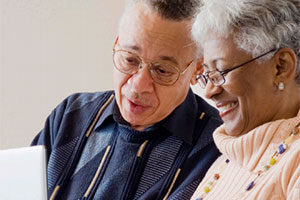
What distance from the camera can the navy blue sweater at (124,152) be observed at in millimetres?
1621

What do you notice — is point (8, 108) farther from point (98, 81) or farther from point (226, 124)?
point (226, 124)

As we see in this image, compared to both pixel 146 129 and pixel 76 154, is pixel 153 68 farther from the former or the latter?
pixel 76 154

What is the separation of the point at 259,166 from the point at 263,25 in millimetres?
324

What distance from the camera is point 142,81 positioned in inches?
65.0

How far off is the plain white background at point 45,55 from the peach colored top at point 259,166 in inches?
42.8

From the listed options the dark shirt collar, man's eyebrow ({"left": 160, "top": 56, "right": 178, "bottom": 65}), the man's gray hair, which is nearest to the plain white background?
the dark shirt collar

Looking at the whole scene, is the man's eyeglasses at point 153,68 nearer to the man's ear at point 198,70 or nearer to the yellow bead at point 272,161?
the man's ear at point 198,70

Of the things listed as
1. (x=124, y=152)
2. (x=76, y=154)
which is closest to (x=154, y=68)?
(x=124, y=152)

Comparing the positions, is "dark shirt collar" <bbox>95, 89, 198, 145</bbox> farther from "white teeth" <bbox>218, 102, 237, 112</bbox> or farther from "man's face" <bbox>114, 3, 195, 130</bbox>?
"white teeth" <bbox>218, 102, 237, 112</bbox>

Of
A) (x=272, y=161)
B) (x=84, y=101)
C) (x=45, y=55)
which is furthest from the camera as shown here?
(x=45, y=55)

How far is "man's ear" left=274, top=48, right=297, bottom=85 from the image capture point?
1216 millimetres

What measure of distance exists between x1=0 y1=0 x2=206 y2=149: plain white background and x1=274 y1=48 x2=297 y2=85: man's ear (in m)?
1.18

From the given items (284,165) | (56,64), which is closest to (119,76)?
(284,165)

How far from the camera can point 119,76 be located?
5.58 ft
